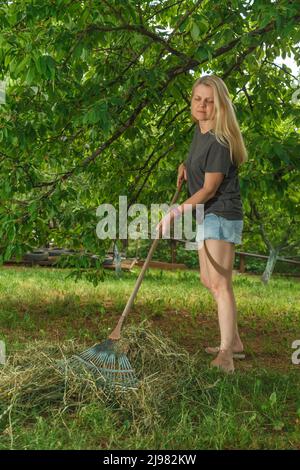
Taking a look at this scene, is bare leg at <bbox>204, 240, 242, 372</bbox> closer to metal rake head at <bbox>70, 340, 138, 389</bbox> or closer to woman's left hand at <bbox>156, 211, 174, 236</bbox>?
woman's left hand at <bbox>156, 211, 174, 236</bbox>

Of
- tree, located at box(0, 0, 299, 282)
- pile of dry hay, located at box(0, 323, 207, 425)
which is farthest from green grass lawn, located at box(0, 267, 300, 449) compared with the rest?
tree, located at box(0, 0, 299, 282)

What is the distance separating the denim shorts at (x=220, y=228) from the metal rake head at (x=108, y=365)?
1.09 m

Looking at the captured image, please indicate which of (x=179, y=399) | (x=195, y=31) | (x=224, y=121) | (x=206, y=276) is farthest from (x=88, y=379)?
(x=195, y=31)

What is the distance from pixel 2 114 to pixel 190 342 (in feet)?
9.17

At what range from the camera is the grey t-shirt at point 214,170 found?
463cm

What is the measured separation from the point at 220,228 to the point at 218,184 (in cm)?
35

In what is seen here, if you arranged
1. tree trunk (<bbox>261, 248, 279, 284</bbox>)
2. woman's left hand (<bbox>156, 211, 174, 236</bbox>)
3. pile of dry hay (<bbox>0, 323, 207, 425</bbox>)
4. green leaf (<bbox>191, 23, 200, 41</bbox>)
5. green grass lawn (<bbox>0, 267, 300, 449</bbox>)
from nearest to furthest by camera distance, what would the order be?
green grass lawn (<bbox>0, 267, 300, 449</bbox>)
pile of dry hay (<bbox>0, 323, 207, 425</bbox>)
woman's left hand (<bbox>156, 211, 174, 236</bbox>)
green leaf (<bbox>191, 23, 200, 41</bbox>)
tree trunk (<bbox>261, 248, 279, 284</bbox>)

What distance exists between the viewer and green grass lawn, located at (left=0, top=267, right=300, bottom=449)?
3.50 meters

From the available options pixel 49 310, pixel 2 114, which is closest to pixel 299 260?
pixel 49 310

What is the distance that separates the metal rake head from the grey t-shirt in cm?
127

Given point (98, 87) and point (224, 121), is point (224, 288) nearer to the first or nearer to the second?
point (224, 121)

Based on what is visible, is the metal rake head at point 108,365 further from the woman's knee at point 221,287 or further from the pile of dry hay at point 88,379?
the woman's knee at point 221,287

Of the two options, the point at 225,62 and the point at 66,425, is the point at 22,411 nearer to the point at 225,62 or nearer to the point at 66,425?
the point at 66,425

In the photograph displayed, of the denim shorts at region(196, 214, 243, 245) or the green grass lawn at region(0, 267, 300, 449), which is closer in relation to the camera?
the green grass lawn at region(0, 267, 300, 449)
